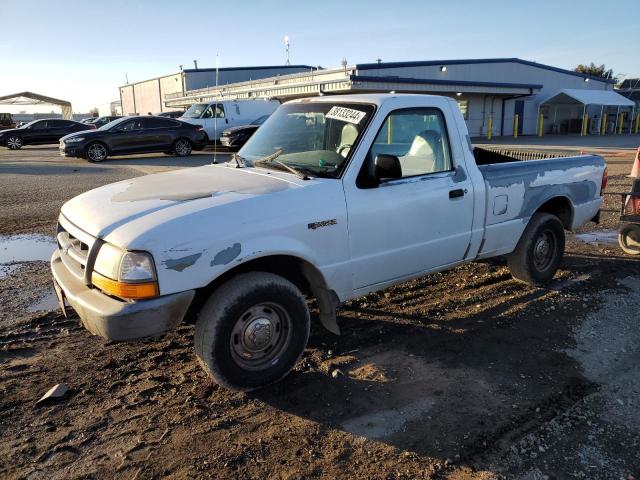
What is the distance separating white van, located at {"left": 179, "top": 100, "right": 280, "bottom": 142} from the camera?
2056 centimetres

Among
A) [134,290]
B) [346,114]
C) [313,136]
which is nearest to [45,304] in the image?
[134,290]

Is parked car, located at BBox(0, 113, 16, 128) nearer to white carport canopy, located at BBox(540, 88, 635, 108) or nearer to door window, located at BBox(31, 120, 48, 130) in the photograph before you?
door window, located at BBox(31, 120, 48, 130)

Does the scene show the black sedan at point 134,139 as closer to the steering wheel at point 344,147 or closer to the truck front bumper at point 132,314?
the steering wheel at point 344,147

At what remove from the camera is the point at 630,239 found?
20.8ft

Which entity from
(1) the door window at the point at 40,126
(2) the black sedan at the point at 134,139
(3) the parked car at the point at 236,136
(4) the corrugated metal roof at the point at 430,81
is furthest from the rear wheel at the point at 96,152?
(4) the corrugated metal roof at the point at 430,81

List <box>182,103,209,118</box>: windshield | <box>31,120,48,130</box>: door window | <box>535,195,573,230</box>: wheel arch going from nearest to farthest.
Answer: <box>535,195,573,230</box>: wheel arch
<box>182,103,209,118</box>: windshield
<box>31,120,48,130</box>: door window

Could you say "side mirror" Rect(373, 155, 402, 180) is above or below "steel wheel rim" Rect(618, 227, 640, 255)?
above

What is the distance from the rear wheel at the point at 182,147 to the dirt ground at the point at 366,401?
580 inches

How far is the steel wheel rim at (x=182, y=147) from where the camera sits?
61.8 ft

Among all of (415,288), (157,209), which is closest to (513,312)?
(415,288)

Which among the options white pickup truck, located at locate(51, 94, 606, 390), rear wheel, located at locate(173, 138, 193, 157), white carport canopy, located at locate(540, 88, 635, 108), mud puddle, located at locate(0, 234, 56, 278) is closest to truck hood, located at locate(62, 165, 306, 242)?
white pickup truck, located at locate(51, 94, 606, 390)

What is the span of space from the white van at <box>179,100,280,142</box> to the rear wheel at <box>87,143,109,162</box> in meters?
3.81

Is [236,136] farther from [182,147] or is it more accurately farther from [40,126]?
[40,126]

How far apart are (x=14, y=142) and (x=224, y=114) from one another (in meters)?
12.0
